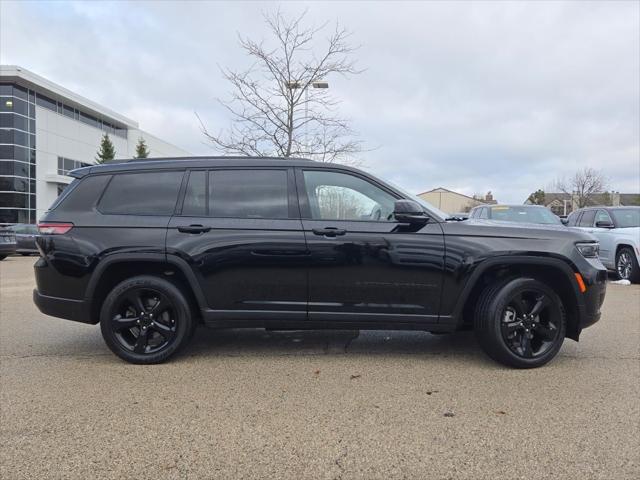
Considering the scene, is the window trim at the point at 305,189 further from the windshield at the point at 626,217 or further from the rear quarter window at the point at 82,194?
the windshield at the point at 626,217

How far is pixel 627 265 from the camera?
9.94 meters

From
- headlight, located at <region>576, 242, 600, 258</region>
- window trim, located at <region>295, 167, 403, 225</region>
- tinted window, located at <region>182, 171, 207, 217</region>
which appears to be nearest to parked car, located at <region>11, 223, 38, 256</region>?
tinted window, located at <region>182, 171, 207, 217</region>

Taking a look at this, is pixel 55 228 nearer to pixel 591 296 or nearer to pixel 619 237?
pixel 591 296

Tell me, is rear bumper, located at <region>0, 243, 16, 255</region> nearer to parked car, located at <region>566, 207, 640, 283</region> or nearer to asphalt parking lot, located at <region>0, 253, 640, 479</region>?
asphalt parking lot, located at <region>0, 253, 640, 479</region>

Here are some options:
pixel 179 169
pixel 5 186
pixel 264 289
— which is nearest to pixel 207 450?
pixel 264 289

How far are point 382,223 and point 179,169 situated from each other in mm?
1921

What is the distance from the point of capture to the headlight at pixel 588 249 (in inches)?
164

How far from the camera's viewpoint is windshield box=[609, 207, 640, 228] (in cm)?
1045

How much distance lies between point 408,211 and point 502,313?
121cm

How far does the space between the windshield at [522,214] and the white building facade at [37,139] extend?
35602 millimetres

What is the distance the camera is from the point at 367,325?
4184 millimetres

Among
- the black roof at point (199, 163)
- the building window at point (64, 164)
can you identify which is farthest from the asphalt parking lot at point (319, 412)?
the building window at point (64, 164)

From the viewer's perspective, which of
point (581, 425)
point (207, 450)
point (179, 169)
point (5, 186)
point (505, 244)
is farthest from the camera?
point (5, 186)

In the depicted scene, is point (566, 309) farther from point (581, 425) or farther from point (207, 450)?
point (207, 450)
